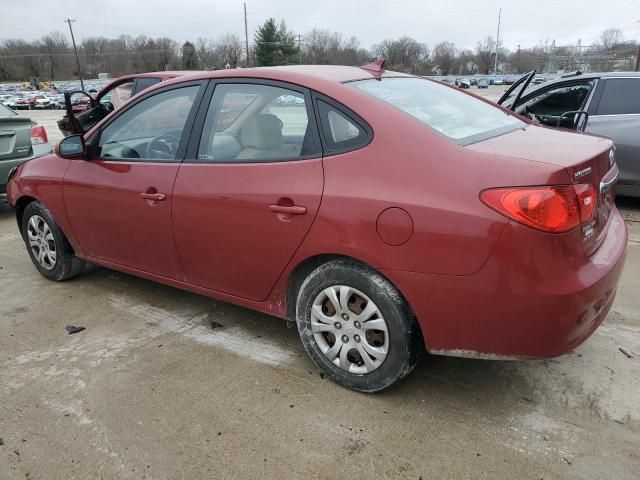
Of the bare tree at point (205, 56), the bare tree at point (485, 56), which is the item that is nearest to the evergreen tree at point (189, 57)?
the bare tree at point (205, 56)

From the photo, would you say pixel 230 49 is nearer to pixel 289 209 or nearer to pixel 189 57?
pixel 189 57

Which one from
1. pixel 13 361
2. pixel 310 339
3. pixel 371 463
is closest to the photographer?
pixel 371 463

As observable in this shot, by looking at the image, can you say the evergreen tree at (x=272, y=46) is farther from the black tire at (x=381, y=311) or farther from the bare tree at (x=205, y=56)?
the black tire at (x=381, y=311)

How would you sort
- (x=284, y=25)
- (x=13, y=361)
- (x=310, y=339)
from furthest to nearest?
(x=284, y=25) < (x=13, y=361) < (x=310, y=339)

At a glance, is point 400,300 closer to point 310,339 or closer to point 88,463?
point 310,339

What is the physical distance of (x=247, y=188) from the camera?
2.79 m

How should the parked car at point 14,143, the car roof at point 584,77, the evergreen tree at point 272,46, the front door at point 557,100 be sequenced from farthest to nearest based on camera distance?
the evergreen tree at point 272,46 → the parked car at point 14,143 → the front door at point 557,100 → the car roof at point 584,77

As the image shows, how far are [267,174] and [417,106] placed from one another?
84 cm

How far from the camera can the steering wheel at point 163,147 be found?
3.24 m

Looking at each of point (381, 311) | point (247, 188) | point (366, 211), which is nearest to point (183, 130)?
point (247, 188)

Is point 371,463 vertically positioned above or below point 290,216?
below

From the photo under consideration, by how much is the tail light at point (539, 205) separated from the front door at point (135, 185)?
6.14 feet

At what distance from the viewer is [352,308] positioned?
2594 millimetres

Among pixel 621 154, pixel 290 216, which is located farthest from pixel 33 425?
pixel 621 154
